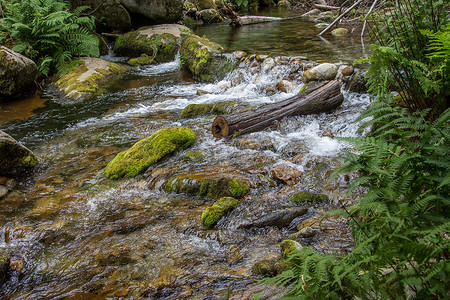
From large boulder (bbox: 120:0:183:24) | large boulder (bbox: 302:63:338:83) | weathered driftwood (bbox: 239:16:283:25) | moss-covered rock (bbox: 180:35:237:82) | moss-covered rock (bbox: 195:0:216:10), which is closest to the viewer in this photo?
large boulder (bbox: 302:63:338:83)

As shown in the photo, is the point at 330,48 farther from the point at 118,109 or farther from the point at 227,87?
the point at 118,109

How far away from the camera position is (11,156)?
5172 millimetres

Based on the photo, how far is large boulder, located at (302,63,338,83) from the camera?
7.79 metres

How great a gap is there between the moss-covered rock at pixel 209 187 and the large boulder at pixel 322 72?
4.71 metres

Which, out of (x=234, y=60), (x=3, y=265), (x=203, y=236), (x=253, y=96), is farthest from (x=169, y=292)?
(x=234, y=60)

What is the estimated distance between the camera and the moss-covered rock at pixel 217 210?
3.68 m

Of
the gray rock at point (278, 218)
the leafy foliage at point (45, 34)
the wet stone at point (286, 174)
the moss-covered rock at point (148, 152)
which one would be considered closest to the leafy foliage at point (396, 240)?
the gray rock at point (278, 218)

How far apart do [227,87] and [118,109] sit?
3.23 metres

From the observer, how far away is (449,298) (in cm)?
125

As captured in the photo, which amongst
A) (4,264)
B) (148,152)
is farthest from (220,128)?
(4,264)

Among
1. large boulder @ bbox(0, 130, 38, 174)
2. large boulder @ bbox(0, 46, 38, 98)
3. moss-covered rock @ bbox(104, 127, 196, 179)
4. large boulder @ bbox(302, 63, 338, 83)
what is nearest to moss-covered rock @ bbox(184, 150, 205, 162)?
moss-covered rock @ bbox(104, 127, 196, 179)

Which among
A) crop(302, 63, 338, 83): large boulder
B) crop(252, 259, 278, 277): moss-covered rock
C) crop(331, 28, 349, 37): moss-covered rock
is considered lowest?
crop(252, 259, 278, 277): moss-covered rock

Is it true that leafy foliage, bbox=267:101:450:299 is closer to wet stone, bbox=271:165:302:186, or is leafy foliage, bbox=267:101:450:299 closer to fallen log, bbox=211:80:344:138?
wet stone, bbox=271:165:302:186

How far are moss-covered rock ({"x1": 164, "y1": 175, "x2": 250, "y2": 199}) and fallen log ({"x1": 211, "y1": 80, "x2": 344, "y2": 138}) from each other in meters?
1.63
